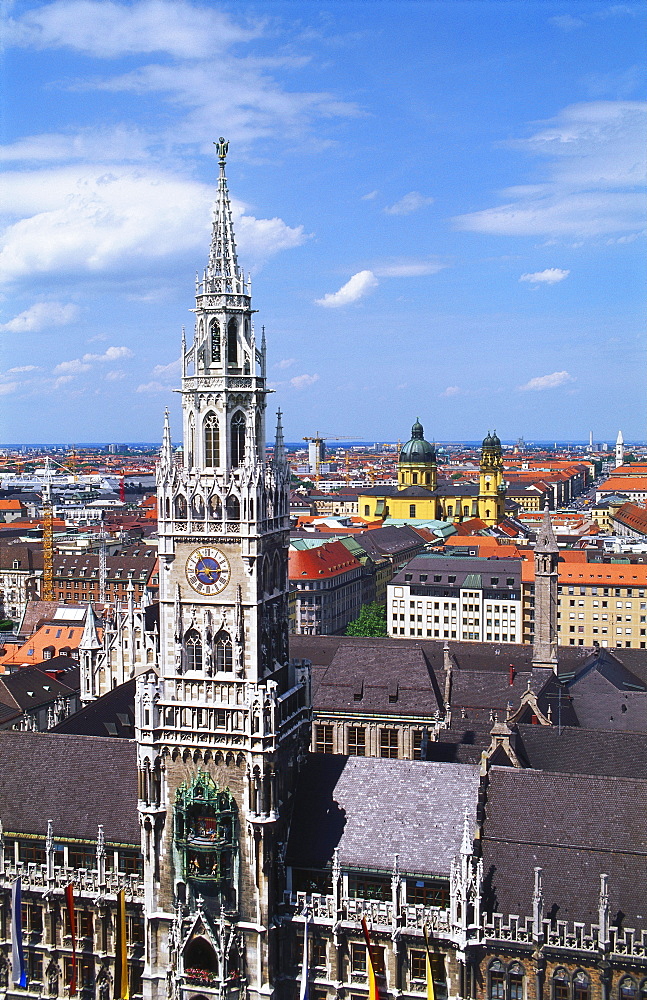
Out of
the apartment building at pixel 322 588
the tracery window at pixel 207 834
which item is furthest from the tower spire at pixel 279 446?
the apartment building at pixel 322 588

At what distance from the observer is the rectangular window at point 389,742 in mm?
83875

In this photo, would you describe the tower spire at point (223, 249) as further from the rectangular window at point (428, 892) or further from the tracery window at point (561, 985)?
the tracery window at point (561, 985)

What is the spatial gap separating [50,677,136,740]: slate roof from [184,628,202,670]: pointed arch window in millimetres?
20167

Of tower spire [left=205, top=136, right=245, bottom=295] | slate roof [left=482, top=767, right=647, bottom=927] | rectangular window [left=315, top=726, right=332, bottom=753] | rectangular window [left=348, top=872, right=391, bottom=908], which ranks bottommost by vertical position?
rectangular window [left=315, top=726, right=332, bottom=753]

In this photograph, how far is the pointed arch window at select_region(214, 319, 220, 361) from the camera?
53312 millimetres

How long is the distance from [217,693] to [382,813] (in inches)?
425

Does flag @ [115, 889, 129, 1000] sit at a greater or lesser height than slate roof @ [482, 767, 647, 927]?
lesser

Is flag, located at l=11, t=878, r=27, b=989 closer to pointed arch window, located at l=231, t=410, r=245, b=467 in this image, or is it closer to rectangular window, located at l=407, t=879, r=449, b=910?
rectangular window, located at l=407, t=879, r=449, b=910

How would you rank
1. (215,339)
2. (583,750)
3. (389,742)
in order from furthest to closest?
(389,742), (583,750), (215,339)

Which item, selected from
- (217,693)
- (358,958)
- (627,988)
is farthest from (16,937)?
(627,988)

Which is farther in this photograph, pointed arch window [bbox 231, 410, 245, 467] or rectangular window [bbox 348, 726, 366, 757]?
rectangular window [bbox 348, 726, 366, 757]

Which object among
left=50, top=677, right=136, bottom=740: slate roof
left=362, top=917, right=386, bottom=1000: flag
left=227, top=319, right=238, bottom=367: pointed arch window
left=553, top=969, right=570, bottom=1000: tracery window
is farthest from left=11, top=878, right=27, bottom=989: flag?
left=227, top=319, right=238, bottom=367: pointed arch window

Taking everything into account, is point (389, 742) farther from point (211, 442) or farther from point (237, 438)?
point (211, 442)

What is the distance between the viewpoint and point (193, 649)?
5266 cm
